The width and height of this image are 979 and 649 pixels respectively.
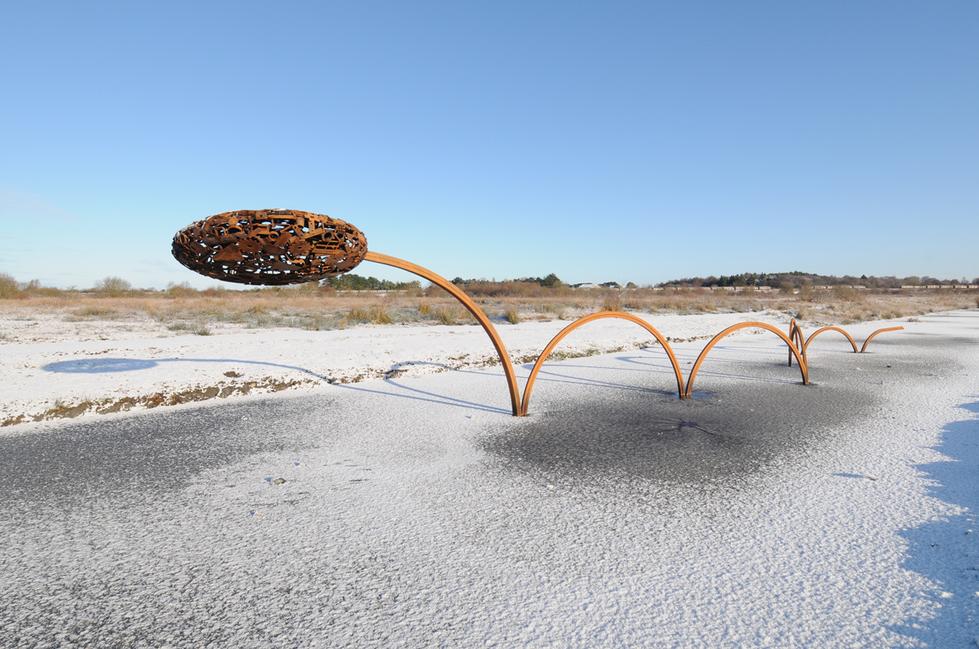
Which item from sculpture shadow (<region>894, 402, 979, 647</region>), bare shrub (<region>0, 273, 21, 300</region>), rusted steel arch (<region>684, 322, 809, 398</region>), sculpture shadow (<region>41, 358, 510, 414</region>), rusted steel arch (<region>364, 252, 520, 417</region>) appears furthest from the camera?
bare shrub (<region>0, 273, 21, 300</region>)

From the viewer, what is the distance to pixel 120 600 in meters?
2.56

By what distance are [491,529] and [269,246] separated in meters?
2.54

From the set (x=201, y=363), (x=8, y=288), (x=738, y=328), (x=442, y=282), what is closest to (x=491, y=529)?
(x=442, y=282)

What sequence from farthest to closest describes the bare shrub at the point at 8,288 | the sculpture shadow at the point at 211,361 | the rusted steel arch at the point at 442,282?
the bare shrub at the point at 8,288 → the sculpture shadow at the point at 211,361 → the rusted steel arch at the point at 442,282

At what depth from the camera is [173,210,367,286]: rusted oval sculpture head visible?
3.98m

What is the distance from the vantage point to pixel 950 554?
2955 mm

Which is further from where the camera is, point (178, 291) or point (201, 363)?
point (178, 291)

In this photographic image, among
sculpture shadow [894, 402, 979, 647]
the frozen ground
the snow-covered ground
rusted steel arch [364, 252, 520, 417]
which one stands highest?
rusted steel arch [364, 252, 520, 417]

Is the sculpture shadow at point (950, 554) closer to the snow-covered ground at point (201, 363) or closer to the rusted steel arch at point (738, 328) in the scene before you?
the rusted steel arch at point (738, 328)

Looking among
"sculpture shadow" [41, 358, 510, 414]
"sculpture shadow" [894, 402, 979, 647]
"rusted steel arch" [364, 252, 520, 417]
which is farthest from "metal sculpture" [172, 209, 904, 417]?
"sculpture shadow" [894, 402, 979, 647]

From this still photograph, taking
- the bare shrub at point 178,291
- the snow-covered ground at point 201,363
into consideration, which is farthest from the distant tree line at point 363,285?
the snow-covered ground at point 201,363

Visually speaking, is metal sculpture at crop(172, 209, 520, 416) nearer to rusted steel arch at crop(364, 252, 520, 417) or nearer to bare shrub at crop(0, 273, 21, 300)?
rusted steel arch at crop(364, 252, 520, 417)

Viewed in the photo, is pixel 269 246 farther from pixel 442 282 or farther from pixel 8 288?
pixel 8 288

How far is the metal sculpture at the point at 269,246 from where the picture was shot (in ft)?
13.1
